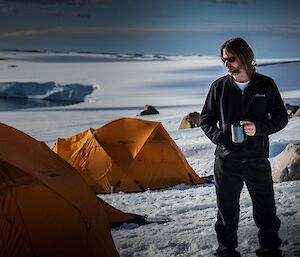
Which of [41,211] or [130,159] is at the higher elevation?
[130,159]

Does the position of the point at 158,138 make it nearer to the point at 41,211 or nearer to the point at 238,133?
the point at 41,211

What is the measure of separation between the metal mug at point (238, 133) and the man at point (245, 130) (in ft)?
0.11

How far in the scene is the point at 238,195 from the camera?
3797 mm

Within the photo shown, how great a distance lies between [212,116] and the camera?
378 cm

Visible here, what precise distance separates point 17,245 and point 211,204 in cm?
302

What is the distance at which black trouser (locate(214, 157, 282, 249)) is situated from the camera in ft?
12.1

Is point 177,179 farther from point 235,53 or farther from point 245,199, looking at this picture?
point 235,53

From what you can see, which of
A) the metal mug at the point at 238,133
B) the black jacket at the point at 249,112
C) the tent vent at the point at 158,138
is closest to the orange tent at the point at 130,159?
the tent vent at the point at 158,138

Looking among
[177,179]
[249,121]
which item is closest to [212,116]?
[249,121]

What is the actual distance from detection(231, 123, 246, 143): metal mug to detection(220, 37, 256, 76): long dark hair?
0.40 m

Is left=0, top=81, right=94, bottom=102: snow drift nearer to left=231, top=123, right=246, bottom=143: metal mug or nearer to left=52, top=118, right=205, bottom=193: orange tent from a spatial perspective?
left=52, top=118, right=205, bottom=193: orange tent

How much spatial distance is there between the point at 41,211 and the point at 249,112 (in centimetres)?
167

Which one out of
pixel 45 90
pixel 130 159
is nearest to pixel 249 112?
pixel 130 159

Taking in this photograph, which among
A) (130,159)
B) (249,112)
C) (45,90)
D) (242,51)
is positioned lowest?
(130,159)
